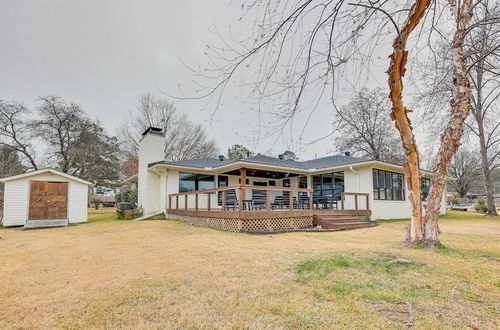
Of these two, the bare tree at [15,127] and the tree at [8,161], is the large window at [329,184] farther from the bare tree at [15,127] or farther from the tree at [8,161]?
the tree at [8,161]

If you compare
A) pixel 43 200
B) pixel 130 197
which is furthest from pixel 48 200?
pixel 130 197

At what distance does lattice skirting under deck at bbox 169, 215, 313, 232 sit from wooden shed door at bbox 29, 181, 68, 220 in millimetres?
8134

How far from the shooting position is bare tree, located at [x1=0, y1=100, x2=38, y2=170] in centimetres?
1903

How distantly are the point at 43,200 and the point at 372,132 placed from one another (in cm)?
2342

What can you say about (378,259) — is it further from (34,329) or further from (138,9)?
(138,9)

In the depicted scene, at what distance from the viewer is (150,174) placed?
14.8 m

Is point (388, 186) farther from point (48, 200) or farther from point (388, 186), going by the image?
point (48, 200)

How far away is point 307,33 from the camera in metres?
3.18

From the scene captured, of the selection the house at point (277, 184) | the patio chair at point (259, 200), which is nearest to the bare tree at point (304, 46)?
the patio chair at point (259, 200)

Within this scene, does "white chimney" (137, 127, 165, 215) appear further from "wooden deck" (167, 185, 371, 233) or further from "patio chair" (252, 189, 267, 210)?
"patio chair" (252, 189, 267, 210)

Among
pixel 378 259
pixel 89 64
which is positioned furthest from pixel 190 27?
pixel 89 64

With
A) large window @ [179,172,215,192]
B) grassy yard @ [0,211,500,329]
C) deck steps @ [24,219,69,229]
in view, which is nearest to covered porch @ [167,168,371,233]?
large window @ [179,172,215,192]

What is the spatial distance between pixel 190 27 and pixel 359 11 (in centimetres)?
226

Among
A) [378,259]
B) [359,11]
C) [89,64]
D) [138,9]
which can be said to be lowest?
[378,259]
